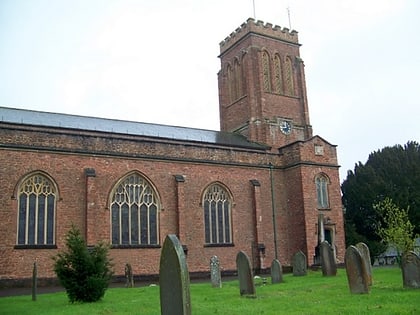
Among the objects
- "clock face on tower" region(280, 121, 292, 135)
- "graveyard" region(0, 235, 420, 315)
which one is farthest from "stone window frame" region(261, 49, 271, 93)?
"graveyard" region(0, 235, 420, 315)

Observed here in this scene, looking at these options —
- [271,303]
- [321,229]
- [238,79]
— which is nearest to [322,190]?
[321,229]

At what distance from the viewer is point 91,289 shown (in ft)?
47.3

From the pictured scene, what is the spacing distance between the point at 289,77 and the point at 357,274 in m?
25.7

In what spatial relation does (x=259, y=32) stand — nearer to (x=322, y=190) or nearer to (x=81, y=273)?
(x=322, y=190)

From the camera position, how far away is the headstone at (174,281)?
24.4ft

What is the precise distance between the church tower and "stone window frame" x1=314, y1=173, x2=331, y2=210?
438 centimetres

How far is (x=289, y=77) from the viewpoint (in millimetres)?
37156

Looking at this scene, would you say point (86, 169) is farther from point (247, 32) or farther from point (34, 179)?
point (247, 32)

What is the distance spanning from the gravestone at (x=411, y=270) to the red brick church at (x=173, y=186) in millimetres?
13864

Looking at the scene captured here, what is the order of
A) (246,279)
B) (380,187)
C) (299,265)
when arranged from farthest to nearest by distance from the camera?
1. (380,187)
2. (299,265)
3. (246,279)

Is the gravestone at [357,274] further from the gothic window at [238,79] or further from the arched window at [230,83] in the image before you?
the arched window at [230,83]

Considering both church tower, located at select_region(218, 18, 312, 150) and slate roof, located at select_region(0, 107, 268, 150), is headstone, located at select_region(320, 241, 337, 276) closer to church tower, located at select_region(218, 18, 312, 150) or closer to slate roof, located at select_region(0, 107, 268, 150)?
slate roof, located at select_region(0, 107, 268, 150)

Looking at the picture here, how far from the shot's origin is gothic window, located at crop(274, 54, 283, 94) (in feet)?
119

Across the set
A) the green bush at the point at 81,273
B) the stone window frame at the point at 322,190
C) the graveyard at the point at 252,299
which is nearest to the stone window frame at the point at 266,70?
the stone window frame at the point at 322,190
